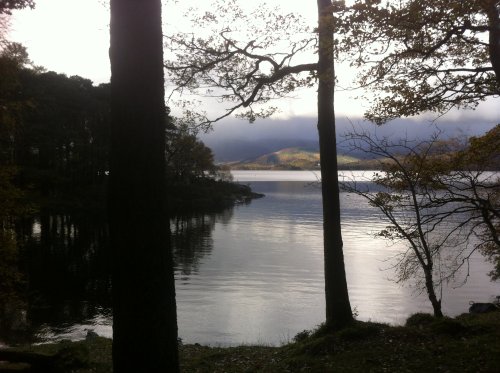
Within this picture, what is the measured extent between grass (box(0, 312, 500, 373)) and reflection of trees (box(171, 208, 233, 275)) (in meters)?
21.1

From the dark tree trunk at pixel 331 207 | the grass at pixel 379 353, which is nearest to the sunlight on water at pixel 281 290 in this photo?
the dark tree trunk at pixel 331 207

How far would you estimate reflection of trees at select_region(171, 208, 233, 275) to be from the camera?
3259 centimetres

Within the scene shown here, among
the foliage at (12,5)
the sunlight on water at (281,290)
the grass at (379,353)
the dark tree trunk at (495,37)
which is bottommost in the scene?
the sunlight on water at (281,290)

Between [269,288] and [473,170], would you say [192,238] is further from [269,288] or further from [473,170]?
[473,170]

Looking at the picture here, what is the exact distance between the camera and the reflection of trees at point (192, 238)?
32.6 m

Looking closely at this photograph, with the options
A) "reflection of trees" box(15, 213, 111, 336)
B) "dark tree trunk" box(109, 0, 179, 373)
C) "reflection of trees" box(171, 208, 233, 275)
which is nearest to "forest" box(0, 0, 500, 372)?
"dark tree trunk" box(109, 0, 179, 373)

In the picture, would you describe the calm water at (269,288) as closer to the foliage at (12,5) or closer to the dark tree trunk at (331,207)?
the dark tree trunk at (331,207)

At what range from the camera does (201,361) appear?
9195 mm

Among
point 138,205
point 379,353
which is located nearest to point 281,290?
point 379,353

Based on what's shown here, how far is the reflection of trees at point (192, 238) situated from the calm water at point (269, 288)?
10 cm

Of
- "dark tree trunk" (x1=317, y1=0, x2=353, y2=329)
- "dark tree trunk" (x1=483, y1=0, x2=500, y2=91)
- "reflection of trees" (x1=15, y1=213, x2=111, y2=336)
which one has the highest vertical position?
"dark tree trunk" (x1=483, y1=0, x2=500, y2=91)

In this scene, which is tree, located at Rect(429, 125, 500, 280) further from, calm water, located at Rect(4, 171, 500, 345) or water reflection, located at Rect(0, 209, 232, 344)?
water reflection, located at Rect(0, 209, 232, 344)

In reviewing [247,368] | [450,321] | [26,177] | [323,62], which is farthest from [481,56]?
[26,177]

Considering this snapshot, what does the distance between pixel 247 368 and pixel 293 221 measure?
4874 cm
